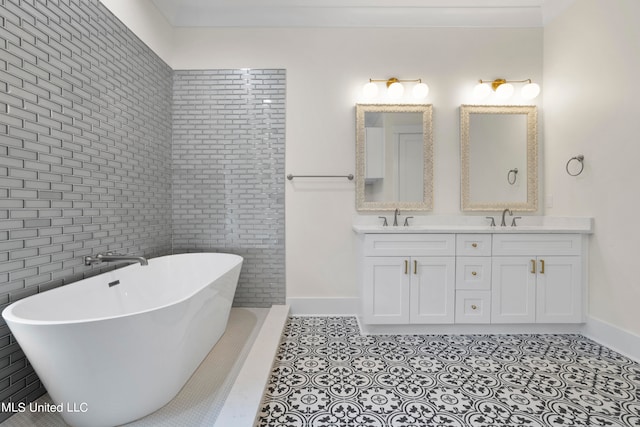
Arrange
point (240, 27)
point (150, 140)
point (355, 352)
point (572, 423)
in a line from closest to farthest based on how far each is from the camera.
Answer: point (572, 423) → point (355, 352) → point (150, 140) → point (240, 27)

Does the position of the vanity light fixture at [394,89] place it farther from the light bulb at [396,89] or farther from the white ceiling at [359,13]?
the white ceiling at [359,13]

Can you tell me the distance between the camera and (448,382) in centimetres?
176

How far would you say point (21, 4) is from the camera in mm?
1444

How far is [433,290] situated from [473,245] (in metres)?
0.50

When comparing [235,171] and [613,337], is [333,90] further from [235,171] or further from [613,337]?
[613,337]

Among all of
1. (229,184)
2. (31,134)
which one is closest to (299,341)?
(229,184)

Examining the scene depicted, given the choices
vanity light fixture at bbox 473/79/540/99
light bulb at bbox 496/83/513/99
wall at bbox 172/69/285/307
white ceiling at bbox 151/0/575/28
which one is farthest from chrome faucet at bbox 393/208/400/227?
white ceiling at bbox 151/0/575/28

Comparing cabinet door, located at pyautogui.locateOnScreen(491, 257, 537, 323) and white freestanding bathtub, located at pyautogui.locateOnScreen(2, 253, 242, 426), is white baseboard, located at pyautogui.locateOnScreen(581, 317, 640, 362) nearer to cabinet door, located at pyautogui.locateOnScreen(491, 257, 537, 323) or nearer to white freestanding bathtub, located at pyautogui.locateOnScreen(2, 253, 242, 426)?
cabinet door, located at pyautogui.locateOnScreen(491, 257, 537, 323)

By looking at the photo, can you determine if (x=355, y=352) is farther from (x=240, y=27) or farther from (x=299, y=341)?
(x=240, y=27)

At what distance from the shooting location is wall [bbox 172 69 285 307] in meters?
2.88

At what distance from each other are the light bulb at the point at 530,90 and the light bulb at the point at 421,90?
0.97 meters

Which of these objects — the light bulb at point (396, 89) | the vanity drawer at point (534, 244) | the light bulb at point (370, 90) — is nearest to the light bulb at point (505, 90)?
the light bulb at point (396, 89)

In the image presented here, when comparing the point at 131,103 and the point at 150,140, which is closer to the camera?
the point at 131,103

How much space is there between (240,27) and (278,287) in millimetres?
2578
